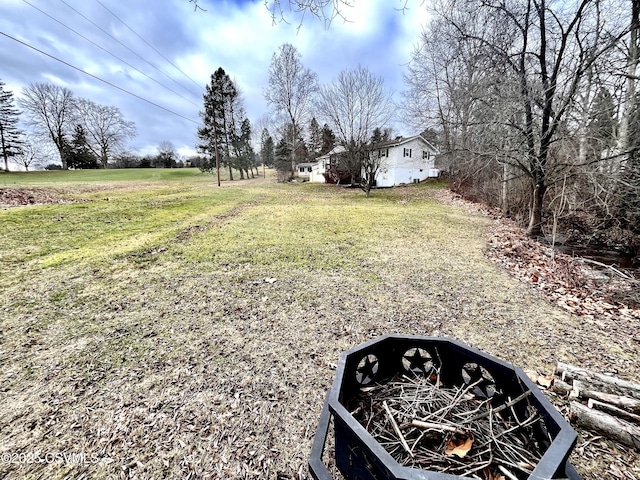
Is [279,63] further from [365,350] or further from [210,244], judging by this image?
[365,350]

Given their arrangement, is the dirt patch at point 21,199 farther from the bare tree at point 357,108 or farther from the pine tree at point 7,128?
the pine tree at point 7,128

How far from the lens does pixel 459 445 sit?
1063 millimetres

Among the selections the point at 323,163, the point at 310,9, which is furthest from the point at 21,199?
the point at 323,163

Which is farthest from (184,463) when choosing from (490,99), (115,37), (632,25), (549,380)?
(115,37)

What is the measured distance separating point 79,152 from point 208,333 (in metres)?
43.7

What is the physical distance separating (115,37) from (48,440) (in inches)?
531

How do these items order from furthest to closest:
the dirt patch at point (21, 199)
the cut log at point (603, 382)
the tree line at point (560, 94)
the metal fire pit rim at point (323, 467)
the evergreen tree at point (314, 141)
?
1. the evergreen tree at point (314, 141)
2. the dirt patch at point (21, 199)
3. the tree line at point (560, 94)
4. the cut log at point (603, 382)
5. the metal fire pit rim at point (323, 467)

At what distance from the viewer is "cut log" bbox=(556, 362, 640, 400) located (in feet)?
5.53

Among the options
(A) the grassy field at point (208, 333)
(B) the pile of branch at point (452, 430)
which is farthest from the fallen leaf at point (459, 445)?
(A) the grassy field at point (208, 333)

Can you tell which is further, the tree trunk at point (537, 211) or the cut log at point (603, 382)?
the tree trunk at point (537, 211)

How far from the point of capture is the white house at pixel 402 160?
21500 mm

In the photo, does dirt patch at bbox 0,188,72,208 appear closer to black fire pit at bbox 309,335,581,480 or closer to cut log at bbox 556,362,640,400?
black fire pit at bbox 309,335,581,480

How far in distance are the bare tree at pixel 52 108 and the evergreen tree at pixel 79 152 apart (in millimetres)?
771

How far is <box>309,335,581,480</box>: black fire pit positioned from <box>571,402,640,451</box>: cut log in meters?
0.81
